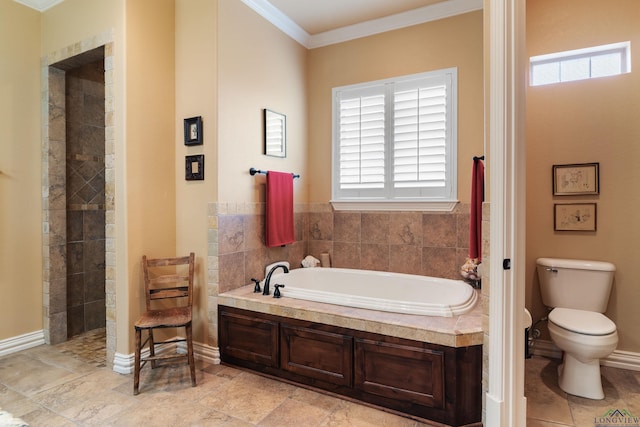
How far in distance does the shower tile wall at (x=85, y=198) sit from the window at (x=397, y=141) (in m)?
2.46

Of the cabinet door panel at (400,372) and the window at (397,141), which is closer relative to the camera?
the cabinet door panel at (400,372)

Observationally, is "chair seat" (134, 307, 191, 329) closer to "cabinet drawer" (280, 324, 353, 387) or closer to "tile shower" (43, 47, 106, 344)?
"cabinet drawer" (280, 324, 353, 387)

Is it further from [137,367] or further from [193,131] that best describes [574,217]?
[137,367]

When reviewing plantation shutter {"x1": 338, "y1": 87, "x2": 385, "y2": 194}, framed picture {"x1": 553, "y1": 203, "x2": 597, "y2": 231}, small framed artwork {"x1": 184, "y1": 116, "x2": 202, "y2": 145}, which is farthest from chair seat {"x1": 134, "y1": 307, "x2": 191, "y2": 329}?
framed picture {"x1": 553, "y1": 203, "x2": 597, "y2": 231}

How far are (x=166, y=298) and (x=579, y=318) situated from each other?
10.0 feet

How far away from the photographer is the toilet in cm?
222

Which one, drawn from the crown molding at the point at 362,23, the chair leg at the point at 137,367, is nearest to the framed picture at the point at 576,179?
the crown molding at the point at 362,23

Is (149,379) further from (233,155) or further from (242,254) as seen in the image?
(233,155)

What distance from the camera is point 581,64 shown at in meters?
2.80

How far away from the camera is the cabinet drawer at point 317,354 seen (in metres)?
2.25

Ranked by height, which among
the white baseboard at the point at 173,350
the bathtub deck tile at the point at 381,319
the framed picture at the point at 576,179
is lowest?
the white baseboard at the point at 173,350

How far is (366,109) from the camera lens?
3541 millimetres

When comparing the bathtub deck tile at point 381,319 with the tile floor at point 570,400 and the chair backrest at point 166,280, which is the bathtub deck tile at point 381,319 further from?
the tile floor at point 570,400

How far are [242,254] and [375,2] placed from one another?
101 inches
